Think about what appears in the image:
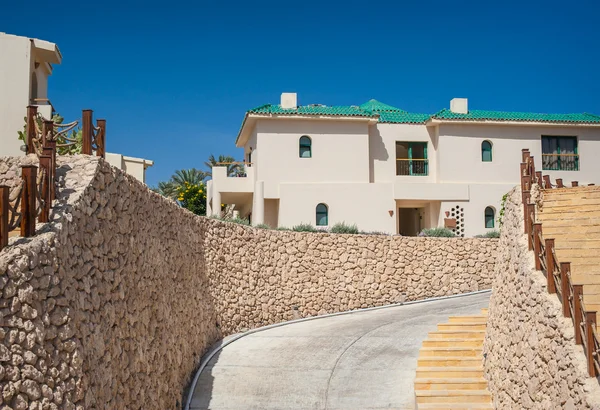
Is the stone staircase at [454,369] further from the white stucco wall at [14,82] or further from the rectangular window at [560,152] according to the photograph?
the rectangular window at [560,152]

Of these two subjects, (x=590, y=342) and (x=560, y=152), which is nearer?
(x=590, y=342)

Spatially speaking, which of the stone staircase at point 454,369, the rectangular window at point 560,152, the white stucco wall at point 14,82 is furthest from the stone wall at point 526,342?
the rectangular window at point 560,152

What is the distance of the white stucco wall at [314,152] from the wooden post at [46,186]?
1987 centimetres

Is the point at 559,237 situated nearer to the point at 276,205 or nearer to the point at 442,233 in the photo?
the point at 442,233

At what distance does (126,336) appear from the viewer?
26.5 feet

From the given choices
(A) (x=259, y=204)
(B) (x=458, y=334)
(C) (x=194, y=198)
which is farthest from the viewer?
(C) (x=194, y=198)

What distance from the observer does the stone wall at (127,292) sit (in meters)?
5.41

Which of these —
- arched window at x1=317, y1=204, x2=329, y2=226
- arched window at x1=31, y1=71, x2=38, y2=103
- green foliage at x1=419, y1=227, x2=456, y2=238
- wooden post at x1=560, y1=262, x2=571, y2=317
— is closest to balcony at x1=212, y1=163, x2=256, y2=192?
arched window at x1=317, y1=204, x2=329, y2=226

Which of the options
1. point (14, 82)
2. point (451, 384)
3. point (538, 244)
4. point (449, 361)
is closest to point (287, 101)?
point (14, 82)

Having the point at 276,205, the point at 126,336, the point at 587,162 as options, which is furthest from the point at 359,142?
the point at 126,336

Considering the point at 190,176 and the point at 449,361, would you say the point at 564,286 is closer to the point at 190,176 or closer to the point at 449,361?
the point at 449,361

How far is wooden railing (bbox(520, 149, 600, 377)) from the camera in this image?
7402 mm

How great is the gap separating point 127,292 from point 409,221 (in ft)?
80.4

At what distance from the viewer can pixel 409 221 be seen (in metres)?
31.6
